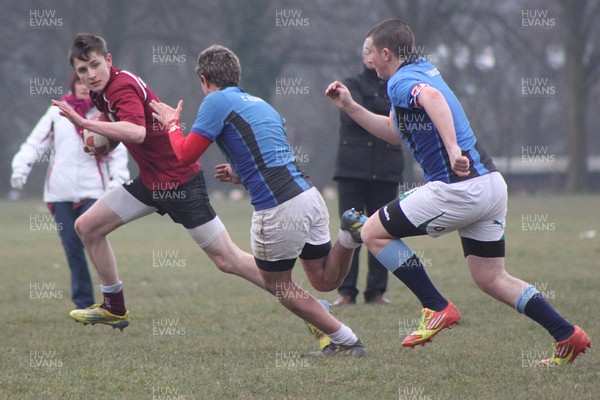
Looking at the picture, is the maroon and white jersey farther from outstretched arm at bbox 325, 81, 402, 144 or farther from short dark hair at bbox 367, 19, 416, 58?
short dark hair at bbox 367, 19, 416, 58

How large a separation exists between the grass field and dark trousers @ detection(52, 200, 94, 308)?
12.3 inches

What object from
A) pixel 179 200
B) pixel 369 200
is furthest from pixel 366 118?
pixel 369 200

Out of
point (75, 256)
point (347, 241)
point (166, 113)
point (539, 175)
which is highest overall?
point (166, 113)

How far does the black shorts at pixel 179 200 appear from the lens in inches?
268

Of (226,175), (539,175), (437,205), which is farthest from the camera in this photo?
(539,175)

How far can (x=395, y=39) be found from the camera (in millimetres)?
5785

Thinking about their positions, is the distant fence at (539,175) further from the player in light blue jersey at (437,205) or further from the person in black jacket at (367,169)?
the player in light blue jersey at (437,205)

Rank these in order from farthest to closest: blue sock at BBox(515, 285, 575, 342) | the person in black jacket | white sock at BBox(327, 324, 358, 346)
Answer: the person in black jacket, white sock at BBox(327, 324, 358, 346), blue sock at BBox(515, 285, 575, 342)

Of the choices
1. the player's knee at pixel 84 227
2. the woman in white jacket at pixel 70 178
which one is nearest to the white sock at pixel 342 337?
the player's knee at pixel 84 227

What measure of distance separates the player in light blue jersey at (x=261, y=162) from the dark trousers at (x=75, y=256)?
2.95 meters

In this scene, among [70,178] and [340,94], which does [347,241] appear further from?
[70,178]

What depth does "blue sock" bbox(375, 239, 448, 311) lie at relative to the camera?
580cm

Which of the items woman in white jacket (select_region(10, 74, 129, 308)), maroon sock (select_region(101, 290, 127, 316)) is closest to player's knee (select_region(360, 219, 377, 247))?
maroon sock (select_region(101, 290, 127, 316))

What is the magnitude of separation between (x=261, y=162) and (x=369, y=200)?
3408 millimetres
